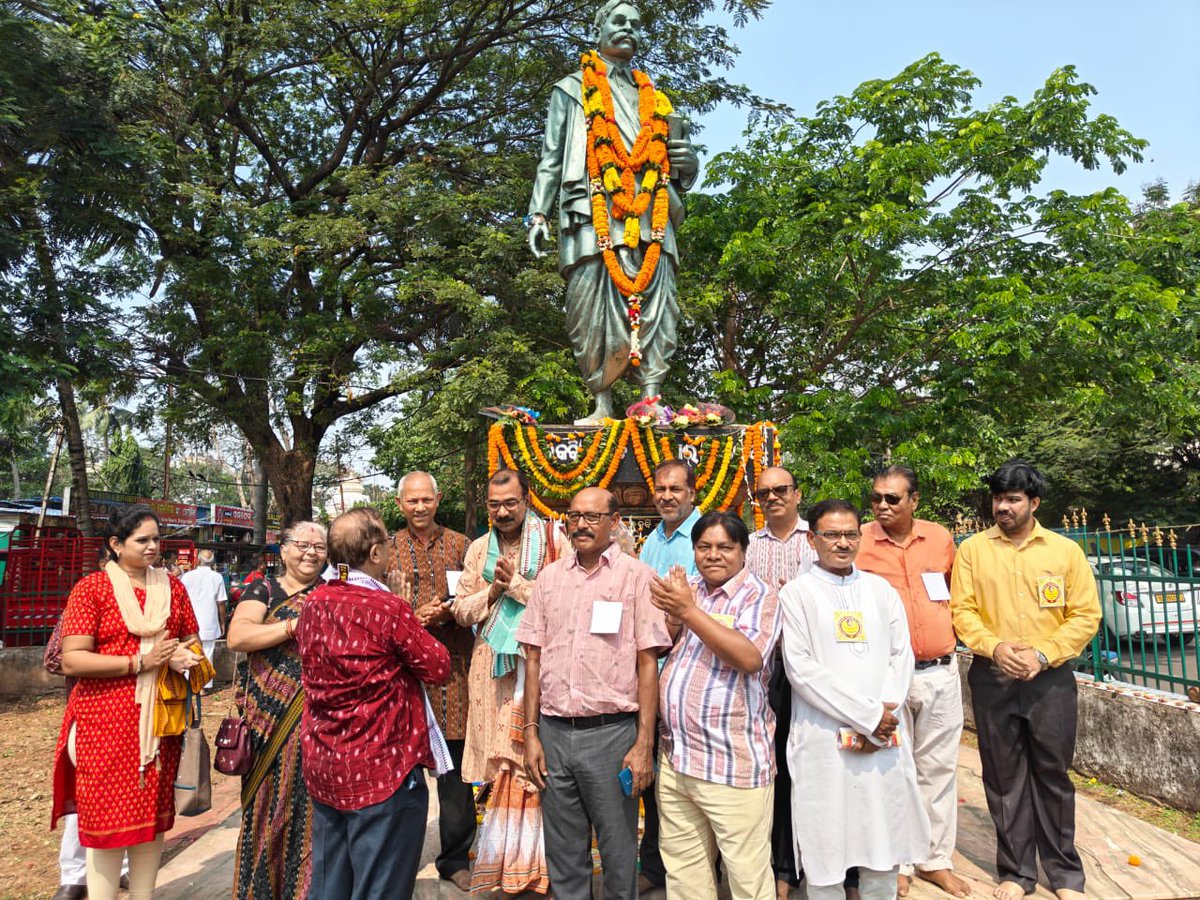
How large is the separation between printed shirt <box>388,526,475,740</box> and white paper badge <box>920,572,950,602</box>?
184 cm

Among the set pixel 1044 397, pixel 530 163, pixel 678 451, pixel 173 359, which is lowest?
pixel 678 451

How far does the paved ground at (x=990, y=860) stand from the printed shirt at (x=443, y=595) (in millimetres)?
669

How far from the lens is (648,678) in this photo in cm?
262

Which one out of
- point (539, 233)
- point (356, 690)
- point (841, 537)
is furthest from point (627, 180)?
point (356, 690)

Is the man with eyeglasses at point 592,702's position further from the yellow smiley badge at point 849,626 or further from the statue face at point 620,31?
the statue face at point 620,31

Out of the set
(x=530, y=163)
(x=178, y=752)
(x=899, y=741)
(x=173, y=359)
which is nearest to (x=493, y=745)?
(x=178, y=752)

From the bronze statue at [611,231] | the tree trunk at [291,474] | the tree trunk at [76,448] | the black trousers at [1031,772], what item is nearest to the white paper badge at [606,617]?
the black trousers at [1031,772]

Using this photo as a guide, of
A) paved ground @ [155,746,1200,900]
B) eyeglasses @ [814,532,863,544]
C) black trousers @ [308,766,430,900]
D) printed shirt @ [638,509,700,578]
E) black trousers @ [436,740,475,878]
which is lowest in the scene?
paved ground @ [155,746,1200,900]

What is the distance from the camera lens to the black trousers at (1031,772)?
10.4ft

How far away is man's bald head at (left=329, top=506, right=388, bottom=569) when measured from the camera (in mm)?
2459

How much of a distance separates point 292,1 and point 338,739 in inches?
468

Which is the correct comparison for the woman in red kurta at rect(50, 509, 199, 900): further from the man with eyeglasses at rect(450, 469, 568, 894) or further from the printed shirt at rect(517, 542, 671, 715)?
the printed shirt at rect(517, 542, 671, 715)

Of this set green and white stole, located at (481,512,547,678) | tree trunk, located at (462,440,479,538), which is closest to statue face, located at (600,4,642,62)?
green and white stole, located at (481,512,547,678)

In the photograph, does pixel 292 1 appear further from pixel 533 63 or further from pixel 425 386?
pixel 425 386
